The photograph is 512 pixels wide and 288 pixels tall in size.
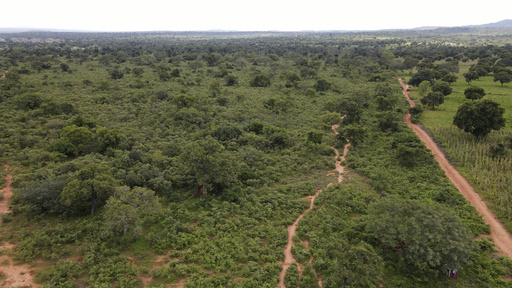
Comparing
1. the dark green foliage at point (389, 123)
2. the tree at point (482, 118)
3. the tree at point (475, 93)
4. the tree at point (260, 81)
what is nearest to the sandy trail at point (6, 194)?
the dark green foliage at point (389, 123)

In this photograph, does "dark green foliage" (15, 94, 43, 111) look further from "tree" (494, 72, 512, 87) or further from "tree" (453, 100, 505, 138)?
"tree" (494, 72, 512, 87)

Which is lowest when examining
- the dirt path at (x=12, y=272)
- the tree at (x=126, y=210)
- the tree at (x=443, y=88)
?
the dirt path at (x=12, y=272)

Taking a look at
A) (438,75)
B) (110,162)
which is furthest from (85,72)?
(438,75)

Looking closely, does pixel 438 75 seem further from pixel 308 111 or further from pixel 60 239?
pixel 60 239

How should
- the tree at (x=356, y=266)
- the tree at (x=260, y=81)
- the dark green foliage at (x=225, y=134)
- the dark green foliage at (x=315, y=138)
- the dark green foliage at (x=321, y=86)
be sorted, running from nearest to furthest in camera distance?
the tree at (x=356, y=266)
the dark green foliage at (x=315, y=138)
the dark green foliage at (x=225, y=134)
the dark green foliage at (x=321, y=86)
the tree at (x=260, y=81)

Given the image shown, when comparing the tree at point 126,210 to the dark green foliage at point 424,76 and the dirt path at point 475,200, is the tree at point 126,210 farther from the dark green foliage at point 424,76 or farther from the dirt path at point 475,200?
the dark green foliage at point 424,76

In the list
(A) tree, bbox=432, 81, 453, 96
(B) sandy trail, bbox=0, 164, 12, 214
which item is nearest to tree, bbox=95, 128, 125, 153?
(B) sandy trail, bbox=0, 164, 12, 214

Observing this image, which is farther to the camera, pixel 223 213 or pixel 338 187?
pixel 338 187
